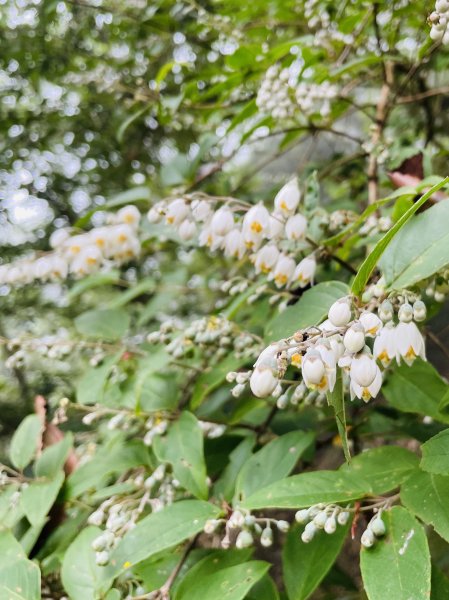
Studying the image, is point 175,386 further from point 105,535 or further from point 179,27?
point 179,27

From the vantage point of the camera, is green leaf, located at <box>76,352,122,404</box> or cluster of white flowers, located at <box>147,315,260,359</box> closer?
cluster of white flowers, located at <box>147,315,260,359</box>

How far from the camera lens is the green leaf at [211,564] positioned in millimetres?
970

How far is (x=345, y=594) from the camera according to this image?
131 cm

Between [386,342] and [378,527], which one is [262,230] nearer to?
[386,342]

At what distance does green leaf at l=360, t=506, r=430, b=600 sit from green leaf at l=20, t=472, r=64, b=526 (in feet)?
2.27

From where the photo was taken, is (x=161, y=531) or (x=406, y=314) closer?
(x=406, y=314)

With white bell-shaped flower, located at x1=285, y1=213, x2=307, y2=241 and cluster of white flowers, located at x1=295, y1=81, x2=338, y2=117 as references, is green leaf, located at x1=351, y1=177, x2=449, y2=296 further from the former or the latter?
cluster of white flowers, located at x1=295, y1=81, x2=338, y2=117

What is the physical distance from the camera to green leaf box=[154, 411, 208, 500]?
42.8 inches

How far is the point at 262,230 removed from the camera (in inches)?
43.8

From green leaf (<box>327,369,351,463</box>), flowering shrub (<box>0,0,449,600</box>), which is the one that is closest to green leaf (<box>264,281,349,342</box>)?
flowering shrub (<box>0,0,449,600</box>)

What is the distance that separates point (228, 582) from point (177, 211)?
705 mm

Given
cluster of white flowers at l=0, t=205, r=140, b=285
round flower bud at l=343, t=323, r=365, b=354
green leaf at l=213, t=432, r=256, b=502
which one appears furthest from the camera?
cluster of white flowers at l=0, t=205, r=140, b=285

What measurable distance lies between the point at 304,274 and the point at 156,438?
464 mm

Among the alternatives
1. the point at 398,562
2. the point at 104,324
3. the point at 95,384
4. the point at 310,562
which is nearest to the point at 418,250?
the point at 398,562
